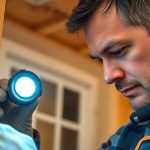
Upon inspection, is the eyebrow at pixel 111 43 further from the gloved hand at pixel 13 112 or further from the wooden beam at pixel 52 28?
the wooden beam at pixel 52 28

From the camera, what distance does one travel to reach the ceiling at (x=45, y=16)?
2334 millimetres

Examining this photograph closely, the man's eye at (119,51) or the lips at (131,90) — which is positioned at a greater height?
the man's eye at (119,51)

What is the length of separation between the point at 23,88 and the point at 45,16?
5.82 feet

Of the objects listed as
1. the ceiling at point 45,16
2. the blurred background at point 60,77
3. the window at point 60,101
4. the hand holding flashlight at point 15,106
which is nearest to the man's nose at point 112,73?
the hand holding flashlight at point 15,106

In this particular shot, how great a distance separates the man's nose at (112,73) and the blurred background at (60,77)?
4.47 ft

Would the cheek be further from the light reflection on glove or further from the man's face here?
the light reflection on glove

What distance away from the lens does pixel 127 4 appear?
1102mm

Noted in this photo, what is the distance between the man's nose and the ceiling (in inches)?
46.4

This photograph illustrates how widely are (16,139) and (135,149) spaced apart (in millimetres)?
348

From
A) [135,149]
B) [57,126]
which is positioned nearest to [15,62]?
[57,126]

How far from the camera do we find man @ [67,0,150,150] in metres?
1.03

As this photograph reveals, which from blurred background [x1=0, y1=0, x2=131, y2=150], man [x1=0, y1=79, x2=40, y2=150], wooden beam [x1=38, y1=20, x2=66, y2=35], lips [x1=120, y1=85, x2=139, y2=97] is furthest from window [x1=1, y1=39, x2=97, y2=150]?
man [x1=0, y1=79, x2=40, y2=150]

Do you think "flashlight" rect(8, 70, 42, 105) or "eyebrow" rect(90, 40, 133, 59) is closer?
"flashlight" rect(8, 70, 42, 105)

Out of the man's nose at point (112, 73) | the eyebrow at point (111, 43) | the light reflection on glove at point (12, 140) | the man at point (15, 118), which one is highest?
the eyebrow at point (111, 43)
